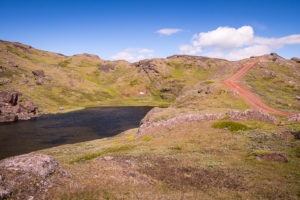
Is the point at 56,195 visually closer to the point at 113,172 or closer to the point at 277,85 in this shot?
the point at 113,172

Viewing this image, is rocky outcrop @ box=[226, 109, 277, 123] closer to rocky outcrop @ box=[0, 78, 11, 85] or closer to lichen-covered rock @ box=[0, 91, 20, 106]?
lichen-covered rock @ box=[0, 91, 20, 106]

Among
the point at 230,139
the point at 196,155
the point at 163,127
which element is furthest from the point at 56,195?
the point at 163,127

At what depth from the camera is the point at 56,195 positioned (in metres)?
12.7

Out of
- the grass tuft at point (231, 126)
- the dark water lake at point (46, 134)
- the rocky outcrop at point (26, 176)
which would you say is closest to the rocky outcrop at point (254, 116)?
the grass tuft at point (231, 126)

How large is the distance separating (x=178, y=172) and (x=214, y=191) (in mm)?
5309

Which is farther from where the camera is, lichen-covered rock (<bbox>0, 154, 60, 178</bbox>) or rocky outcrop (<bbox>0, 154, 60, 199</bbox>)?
lichen-covered rock (<bbox>0, 154, 60, 178</bbox>)

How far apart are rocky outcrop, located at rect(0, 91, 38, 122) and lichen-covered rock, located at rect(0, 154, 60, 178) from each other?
108 m

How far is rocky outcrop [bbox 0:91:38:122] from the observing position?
10325 centimetres

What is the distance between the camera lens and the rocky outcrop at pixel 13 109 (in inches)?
4065

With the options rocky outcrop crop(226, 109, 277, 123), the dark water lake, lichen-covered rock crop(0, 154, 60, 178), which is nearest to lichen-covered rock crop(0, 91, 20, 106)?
the dark water lake

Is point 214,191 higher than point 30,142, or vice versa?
point 214,191

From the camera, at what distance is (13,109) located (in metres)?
110

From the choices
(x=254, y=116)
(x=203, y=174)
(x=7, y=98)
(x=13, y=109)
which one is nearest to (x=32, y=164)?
(x=203, y=174)

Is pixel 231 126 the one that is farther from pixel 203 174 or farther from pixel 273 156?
pixel 203 174
